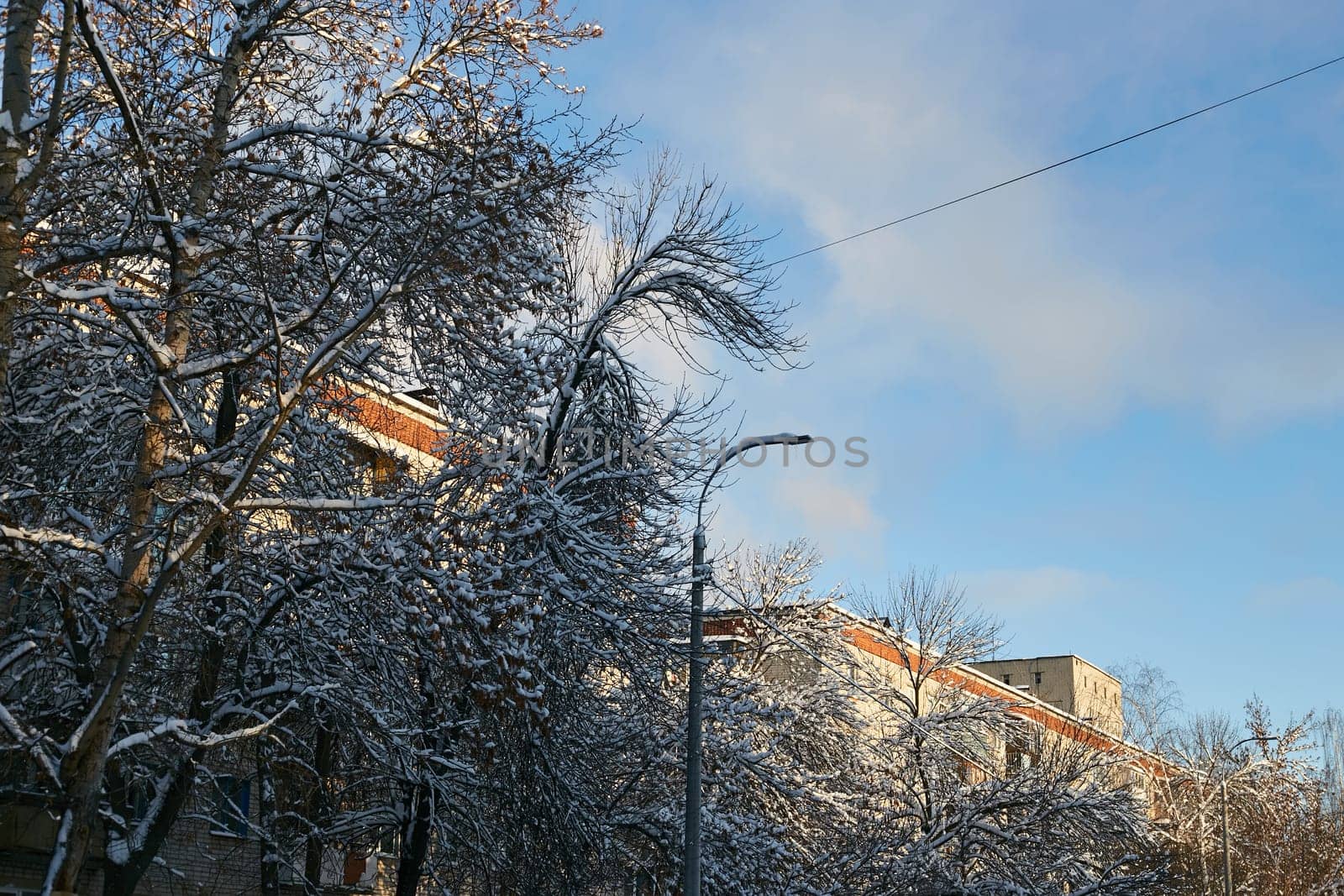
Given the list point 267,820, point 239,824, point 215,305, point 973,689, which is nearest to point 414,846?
point 267,820

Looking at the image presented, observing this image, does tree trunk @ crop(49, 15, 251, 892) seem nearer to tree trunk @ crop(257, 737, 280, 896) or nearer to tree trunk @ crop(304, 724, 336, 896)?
tree trunk @ crop(257, 737, 280, 896)

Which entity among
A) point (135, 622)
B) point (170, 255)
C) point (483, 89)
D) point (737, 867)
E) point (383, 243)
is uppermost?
point (483, 89)

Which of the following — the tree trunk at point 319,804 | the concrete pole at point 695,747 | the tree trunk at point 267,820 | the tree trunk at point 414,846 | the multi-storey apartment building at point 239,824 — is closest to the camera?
the tree trunk at point 267,820

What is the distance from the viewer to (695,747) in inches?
540

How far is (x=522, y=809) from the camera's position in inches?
518

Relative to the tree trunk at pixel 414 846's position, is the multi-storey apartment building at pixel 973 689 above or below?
above

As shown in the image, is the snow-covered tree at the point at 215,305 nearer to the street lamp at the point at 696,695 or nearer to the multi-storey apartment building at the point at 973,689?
the street lamp at the point at 696,695

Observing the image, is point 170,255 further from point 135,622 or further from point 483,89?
point 483,89

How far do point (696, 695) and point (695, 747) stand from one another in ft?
1.71

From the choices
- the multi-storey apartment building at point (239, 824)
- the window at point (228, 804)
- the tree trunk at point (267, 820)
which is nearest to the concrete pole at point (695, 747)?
the multi-storey apartment building at point (239, 824)

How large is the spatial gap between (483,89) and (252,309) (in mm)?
2696

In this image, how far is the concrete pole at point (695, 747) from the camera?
13.5 meters

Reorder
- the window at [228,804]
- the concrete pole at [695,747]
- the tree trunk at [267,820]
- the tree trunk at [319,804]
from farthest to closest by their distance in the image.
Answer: the window at [228,804], the tree trunk at [319,804], the concrete pole at [695,747], the tree trunk at [267,820]

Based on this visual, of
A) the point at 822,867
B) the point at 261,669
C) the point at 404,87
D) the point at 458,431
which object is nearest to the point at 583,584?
the point at 458,431
